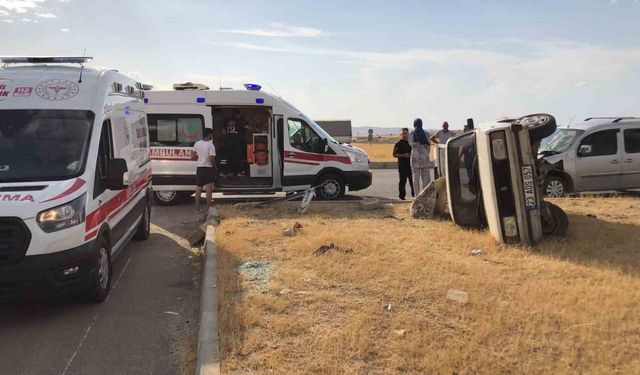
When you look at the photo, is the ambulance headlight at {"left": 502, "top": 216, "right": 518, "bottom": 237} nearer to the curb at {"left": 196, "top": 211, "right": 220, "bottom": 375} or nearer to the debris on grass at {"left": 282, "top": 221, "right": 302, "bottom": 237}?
the debris on grass at {"left": 282, "top": 221, "right": 302, "bottom": 237}

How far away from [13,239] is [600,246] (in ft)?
21.3

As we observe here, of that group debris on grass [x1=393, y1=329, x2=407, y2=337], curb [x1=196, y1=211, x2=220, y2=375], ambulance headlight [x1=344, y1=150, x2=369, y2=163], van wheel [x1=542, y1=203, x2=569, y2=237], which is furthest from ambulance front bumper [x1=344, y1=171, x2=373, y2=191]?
debris on grass [x1=393, y1=329, x2=407, y2=337]

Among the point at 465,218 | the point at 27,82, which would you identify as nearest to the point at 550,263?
the point at 465,218

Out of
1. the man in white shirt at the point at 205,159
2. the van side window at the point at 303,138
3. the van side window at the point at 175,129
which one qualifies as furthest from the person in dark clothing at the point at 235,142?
the man in white shirt at the point at 205,159

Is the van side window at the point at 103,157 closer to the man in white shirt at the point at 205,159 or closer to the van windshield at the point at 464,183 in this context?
the man in white shirt at the point at 205,159

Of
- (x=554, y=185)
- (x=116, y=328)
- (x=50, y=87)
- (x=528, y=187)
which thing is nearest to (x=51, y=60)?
(x=50, y=87)

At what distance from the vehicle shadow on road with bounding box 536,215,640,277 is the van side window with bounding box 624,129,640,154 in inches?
166

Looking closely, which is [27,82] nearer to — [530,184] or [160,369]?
[160,369]

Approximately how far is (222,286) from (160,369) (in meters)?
1.40

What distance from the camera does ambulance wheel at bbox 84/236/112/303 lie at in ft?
17.7

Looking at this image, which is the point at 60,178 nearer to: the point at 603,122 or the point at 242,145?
the point at 242,145

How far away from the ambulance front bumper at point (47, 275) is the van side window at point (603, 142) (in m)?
10.2

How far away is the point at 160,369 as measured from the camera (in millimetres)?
4125

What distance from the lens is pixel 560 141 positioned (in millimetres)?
11930
